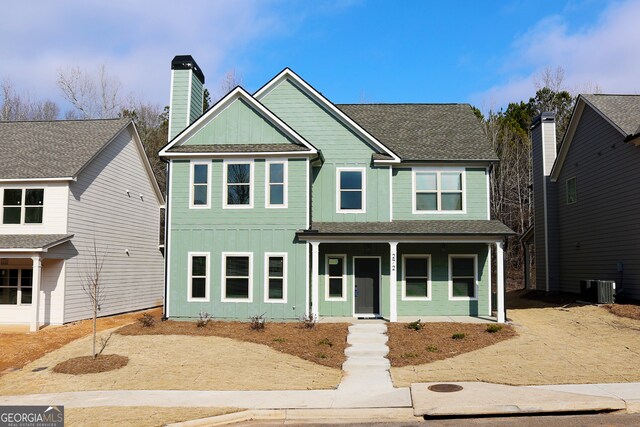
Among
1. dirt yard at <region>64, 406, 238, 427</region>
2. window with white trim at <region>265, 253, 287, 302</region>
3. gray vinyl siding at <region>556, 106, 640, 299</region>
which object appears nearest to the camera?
dirt yard at <region>64, 406, 238, 427</region>

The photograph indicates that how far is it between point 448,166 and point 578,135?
25.2 feet

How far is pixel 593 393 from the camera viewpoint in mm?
11266

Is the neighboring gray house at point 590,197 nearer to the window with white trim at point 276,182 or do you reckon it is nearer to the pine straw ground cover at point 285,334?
the pine straw ground cover at point 285,334

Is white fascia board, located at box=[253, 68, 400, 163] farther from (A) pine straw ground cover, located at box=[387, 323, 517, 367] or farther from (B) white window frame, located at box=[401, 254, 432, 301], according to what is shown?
(A) pine straw ground cover, located at box=[387, 323, 517, 367]

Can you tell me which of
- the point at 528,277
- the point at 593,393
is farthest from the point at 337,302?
the point at 528,277

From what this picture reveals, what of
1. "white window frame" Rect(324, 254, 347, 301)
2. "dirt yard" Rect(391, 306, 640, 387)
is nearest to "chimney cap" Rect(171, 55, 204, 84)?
"white window frame" Rect(324, 254, 347, 301)

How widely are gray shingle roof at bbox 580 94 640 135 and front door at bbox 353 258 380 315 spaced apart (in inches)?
397

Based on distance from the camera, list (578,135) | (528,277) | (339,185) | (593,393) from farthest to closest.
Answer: (528,277)
(578,135)
(339,185)
(593,393)

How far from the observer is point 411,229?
20.5m

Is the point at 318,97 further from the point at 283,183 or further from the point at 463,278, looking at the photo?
the point at 463,278

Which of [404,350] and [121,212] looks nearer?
[404,350]

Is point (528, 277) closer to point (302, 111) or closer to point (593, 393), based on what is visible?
point (302, 111)

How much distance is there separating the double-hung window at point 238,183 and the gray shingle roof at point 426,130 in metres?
5.65

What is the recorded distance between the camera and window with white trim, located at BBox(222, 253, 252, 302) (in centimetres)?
2044
